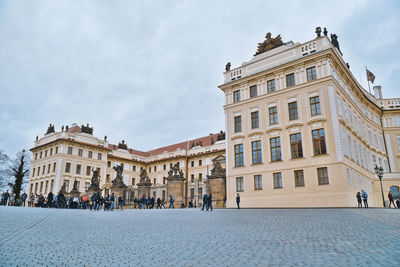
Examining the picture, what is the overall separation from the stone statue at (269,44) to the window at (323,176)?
592 inches

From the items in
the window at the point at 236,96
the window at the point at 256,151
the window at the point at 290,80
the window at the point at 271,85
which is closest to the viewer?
the window at the point at 290,80

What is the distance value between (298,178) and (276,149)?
3606 millimetres

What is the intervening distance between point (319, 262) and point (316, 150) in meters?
23.8

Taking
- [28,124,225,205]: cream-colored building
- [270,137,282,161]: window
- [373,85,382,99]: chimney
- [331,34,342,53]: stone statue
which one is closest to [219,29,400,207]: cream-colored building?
[270,137,282,161]: window

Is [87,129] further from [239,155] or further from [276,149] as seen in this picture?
[276,149]

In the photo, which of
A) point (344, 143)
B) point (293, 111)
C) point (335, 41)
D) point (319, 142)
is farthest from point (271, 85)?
point (335, 41)

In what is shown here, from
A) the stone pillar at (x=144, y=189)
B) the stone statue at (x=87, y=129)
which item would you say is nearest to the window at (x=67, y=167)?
the stone statue at (x=87, y=129)

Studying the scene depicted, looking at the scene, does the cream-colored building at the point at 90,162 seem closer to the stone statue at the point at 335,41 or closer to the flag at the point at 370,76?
the flag at the point at 370,76

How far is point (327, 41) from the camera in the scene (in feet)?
93.1

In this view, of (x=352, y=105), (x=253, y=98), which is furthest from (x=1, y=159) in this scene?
(x=352, y=105)

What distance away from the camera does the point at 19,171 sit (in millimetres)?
60531

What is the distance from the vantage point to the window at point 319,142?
2640 cm

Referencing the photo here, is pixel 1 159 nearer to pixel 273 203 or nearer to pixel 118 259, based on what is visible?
pixel 273 203

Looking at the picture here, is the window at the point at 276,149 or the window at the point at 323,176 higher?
the window at the point at 276,149
